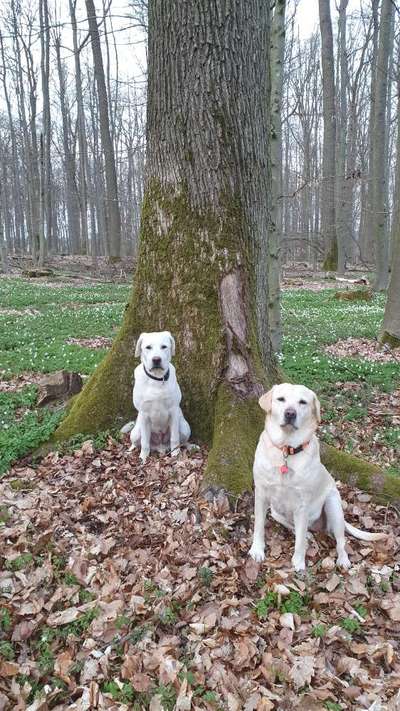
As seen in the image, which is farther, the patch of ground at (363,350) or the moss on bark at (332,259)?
the moss on bark at (332,259)

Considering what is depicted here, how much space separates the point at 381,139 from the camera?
20375 millimetres

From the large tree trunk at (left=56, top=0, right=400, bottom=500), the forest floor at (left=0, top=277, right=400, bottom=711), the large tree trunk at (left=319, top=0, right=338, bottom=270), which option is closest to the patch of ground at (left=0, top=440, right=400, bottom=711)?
the forest floor at (left=0, top=277, right=400, bottom=711)

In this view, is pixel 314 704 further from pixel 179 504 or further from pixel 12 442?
pixel 12 442

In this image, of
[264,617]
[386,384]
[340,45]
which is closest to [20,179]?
[340,45]

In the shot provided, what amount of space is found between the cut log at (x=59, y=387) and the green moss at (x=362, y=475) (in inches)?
162

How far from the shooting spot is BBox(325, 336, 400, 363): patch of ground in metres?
10.3

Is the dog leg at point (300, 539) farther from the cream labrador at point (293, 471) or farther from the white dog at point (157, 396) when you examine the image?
the white dog at point (157, 396)

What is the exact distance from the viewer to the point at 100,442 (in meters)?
5.86

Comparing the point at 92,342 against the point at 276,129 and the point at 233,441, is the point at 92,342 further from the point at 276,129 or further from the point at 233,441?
the point at 233,441

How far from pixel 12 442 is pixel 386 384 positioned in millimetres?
6167

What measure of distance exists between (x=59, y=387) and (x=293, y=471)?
15.6 ft

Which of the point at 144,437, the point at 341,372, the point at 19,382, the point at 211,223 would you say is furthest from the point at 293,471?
the point at 19,382

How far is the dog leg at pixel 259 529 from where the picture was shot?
4.01 meters

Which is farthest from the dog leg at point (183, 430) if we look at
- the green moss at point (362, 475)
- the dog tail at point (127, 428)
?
the green moss at point (362, 475)
